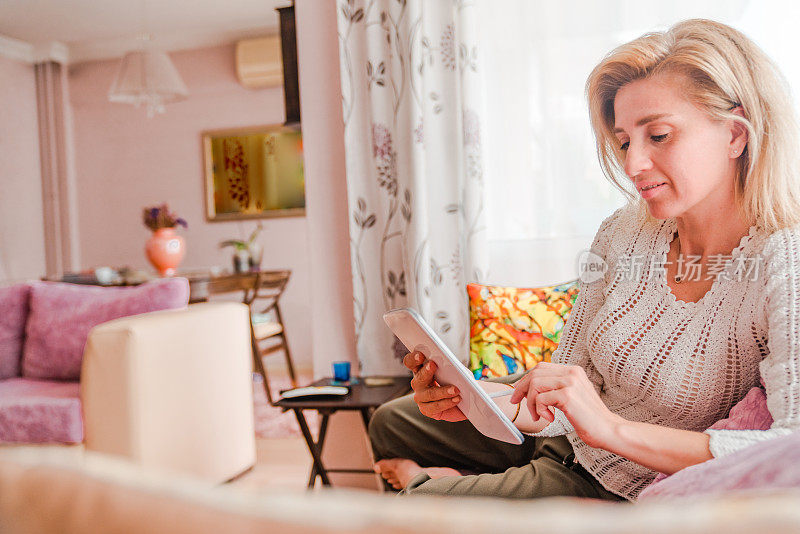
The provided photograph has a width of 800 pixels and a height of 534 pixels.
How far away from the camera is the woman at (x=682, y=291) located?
98 cm

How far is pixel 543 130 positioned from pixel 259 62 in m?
3.36

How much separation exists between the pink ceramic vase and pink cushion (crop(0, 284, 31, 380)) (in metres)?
1.43

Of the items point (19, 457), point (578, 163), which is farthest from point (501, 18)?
point (19, 457)

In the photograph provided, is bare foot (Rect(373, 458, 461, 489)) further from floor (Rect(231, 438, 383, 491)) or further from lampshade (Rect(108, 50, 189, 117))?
lampshade (Rect(108, 50, 189, 117))

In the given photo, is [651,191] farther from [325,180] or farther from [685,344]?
[325,180]

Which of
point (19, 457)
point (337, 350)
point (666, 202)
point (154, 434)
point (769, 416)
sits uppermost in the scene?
point (666, 202)

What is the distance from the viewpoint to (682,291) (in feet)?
3.89

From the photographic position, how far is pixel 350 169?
8.16ft

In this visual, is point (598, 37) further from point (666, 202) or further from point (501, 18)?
point (666, 202)

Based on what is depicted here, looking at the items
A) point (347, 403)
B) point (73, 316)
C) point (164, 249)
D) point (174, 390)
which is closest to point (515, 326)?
point (347, 403)

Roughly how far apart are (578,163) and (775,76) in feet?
4.28

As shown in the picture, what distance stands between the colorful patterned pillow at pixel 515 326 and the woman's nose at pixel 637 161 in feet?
3.11

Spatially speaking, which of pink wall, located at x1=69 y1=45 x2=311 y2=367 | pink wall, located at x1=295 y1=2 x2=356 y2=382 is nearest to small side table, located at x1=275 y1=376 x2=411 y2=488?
pink wall, located at x1=295 y1=2 x2=356 y2=382

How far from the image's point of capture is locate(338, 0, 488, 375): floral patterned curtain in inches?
92.4
